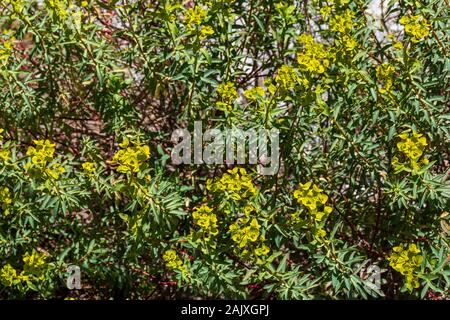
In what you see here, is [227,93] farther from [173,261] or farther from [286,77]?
[173,261]

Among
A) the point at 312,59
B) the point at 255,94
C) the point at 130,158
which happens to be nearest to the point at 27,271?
the point at 130,158

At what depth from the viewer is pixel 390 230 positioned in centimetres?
354

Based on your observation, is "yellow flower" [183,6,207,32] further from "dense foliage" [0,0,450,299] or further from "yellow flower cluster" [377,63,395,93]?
"yellow flower cluster" [377,63,395,93]

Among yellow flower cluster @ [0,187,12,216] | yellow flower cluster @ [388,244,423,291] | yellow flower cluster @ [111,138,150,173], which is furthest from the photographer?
yellow flower cluster @ [0,187,12,216]

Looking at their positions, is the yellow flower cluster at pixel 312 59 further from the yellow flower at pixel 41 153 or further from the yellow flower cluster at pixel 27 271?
the yellow flower cluster at pixel 27 271

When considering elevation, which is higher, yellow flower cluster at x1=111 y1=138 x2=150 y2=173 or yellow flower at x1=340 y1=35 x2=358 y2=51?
yellow flower at x1=340 y1=35 x2=358 y2=51

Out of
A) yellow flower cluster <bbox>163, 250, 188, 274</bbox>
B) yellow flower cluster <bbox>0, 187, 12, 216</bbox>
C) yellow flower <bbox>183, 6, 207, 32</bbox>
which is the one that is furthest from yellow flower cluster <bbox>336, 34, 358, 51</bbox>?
yellow flower cluster <bbox>0, 187, 12, 216</bbox>

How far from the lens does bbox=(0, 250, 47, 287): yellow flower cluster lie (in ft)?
10.7

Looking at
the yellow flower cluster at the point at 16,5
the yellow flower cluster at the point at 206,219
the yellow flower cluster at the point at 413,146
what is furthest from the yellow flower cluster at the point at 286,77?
the yellow flower cluster at the point at 16,5

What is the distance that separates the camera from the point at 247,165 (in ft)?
11.0
